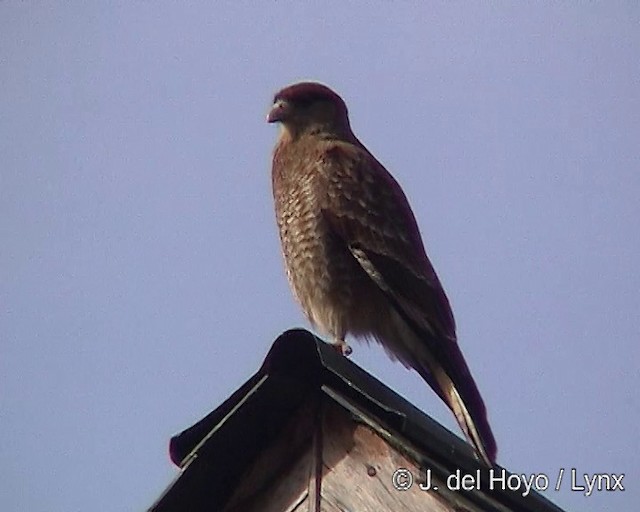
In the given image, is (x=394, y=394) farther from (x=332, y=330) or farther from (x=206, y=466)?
(x=332, y=330)

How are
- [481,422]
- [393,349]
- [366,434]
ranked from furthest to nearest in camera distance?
1. [393,349]
2. [481,422]
3. [366,434]

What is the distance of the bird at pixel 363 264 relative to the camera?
15.4 ft

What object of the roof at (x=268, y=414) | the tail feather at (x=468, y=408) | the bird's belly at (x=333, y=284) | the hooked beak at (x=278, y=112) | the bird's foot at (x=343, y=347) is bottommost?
the roof at (x=268, y=414)

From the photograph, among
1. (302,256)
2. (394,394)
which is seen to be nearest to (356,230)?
(302,256)

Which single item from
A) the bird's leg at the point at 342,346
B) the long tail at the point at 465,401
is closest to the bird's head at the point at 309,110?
the bird's leg at the point at 342,346

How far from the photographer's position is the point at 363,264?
15.9ft

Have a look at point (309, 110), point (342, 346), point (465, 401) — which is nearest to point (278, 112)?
point (309, 110)

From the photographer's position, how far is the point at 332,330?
497cm

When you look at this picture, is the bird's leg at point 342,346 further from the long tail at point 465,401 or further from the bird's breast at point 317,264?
the long tail at point 465,401

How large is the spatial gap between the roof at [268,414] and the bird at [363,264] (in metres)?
1.14

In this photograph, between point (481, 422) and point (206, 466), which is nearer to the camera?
point (206, 466)

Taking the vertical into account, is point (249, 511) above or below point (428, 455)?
below

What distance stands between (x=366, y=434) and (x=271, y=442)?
0.29 meters

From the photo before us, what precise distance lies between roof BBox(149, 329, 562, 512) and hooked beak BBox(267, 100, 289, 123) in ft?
8.82
